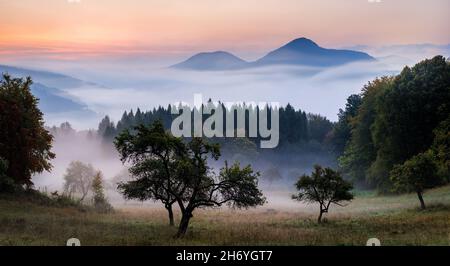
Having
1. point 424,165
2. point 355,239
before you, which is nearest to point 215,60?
point 355,239

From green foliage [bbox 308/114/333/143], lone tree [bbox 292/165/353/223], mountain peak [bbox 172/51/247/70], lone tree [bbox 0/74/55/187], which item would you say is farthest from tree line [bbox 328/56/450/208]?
lone tree [bbox 0/74/55/187]

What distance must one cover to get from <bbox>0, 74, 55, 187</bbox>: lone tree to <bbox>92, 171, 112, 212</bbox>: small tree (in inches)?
80.1

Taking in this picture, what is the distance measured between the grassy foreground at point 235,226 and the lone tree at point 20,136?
1.72 metres

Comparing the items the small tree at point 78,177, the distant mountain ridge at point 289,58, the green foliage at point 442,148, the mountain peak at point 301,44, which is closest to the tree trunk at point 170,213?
the small tree at point 78,177

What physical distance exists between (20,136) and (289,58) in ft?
44.0

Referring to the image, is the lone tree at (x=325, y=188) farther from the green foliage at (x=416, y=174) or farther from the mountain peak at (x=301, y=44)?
the mountain peak at (x=301, y=44)

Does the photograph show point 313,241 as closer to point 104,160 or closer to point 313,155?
point 313,155

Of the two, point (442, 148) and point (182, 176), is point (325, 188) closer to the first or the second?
point (442, 148)

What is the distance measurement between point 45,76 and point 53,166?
397 centimetres

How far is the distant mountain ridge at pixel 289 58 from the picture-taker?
43.6 feet

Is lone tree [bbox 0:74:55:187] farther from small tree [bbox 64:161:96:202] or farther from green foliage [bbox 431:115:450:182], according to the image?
green foliage [bbox 431:115:450:182]

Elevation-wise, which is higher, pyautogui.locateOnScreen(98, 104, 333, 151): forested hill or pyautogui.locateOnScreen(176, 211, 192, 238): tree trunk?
pyautogui.locateOnScreen(98, 104, 333, 151): forested hill

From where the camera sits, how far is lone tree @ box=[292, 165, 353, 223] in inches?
891

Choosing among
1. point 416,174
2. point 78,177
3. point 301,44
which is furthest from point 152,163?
point 416,174
